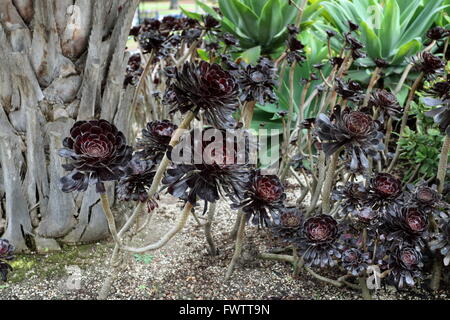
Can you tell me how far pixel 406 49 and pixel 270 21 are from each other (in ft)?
2.88

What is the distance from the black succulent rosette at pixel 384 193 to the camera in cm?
146

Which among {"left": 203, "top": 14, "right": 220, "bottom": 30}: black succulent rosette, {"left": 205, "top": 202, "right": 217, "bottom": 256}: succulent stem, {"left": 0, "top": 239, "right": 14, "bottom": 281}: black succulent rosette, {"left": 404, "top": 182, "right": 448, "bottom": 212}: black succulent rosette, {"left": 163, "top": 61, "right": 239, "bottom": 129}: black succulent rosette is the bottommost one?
{"left": 205, "top": 202, "right": 217, "bottom": 256}: succulent stem

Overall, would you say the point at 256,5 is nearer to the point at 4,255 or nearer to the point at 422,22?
the point at 422,22

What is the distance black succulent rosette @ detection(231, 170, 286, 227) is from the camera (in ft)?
4.58

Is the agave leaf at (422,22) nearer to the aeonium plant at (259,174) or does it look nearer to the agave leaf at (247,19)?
the agave leaf at (247,19)

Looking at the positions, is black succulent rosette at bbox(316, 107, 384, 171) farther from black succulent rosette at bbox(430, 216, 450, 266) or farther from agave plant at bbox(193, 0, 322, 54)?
agave plant at bbox(193, 0, 322, 54)

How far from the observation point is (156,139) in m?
1.41

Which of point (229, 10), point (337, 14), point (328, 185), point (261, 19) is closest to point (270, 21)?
point (261, 19)

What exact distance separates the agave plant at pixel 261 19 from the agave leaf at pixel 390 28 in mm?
445

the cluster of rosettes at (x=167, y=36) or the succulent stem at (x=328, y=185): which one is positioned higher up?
the cluster of rosettes at (x=167, y=36)

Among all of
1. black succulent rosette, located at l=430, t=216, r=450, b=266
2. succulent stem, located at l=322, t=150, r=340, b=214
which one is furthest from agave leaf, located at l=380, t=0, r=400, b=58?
black succulent rosette, located at l=430, t=216, r=450, b=266

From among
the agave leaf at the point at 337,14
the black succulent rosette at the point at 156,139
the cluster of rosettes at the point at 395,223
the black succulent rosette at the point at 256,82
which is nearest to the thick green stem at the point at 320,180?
the cluster of rosettes at the point at 395,223

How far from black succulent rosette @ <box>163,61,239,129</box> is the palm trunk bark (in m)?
0.78
